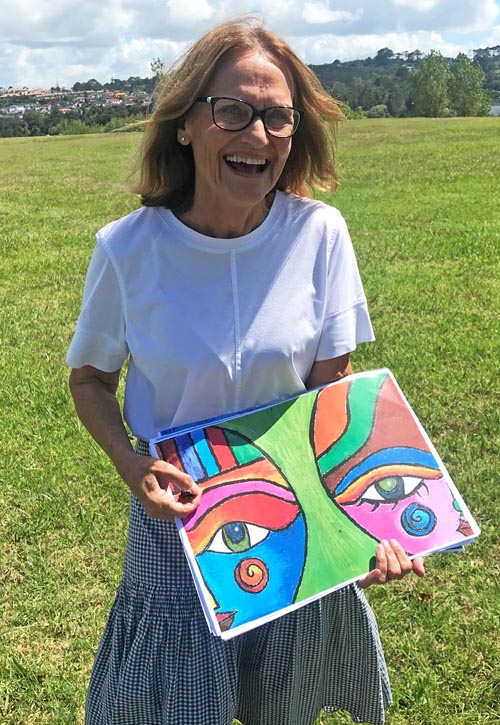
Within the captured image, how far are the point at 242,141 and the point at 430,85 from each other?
75.7 meters

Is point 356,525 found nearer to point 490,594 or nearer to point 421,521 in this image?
point 421,521

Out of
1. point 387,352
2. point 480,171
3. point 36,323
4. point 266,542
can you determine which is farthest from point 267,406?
point 480,171

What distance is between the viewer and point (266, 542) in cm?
153

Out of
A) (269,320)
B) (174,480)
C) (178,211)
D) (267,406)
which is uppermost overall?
(178,211)

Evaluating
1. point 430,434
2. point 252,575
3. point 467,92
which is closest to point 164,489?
point 252,575

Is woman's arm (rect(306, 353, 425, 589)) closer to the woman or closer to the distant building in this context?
the woman

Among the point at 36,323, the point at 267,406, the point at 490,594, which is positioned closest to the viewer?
the point at 267,406

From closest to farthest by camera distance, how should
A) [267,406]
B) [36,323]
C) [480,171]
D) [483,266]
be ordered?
[267,406]
[36,323]
[483,266]
[480,171]

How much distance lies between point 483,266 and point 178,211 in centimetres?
632

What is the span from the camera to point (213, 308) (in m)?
1.58

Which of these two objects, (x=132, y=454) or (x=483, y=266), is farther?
(x=483, y=266)

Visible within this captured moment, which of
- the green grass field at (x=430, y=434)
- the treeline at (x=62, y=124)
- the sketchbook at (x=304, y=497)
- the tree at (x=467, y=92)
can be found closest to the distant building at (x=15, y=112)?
the treeline at (x=62, y=124)

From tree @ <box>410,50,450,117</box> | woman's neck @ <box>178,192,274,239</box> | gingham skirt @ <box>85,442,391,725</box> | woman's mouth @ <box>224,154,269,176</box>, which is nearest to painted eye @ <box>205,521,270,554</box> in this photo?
gingham skirt @ <box>85,442,391,725</box>

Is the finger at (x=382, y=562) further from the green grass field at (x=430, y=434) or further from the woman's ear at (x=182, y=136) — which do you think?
the green grass field at (x=430, y=434)
